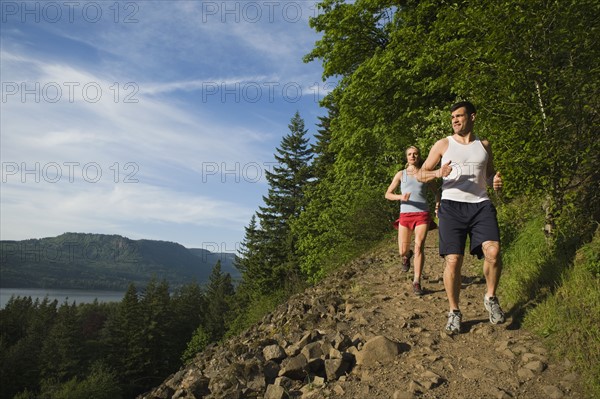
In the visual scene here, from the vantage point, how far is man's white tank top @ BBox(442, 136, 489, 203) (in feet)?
14.3

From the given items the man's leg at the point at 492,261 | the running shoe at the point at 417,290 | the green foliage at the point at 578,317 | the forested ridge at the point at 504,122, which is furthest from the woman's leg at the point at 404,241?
the green foliage at the point at 578,317

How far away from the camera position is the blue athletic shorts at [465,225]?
436 centimetres

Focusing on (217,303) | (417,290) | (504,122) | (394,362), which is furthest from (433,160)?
(217,303)

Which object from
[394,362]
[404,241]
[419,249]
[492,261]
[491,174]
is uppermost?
[491,174]

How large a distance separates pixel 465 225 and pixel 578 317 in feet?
4.38

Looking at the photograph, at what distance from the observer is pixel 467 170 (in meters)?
4.39

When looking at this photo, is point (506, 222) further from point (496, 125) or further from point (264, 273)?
point (264, 273)

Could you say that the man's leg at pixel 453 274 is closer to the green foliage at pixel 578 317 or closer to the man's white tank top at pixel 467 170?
the man's white tank top at pixel 467 170

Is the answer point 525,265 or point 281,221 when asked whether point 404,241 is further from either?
point 281,221

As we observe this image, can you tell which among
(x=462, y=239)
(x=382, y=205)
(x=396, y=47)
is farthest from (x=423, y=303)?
(x=382, y=205)

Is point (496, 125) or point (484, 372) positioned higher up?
point (496, 125)

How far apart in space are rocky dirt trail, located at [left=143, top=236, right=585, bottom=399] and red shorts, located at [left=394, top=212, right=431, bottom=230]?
50.1 inches

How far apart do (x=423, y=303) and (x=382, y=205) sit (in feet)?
39.1

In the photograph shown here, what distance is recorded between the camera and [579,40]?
17.6 ft
